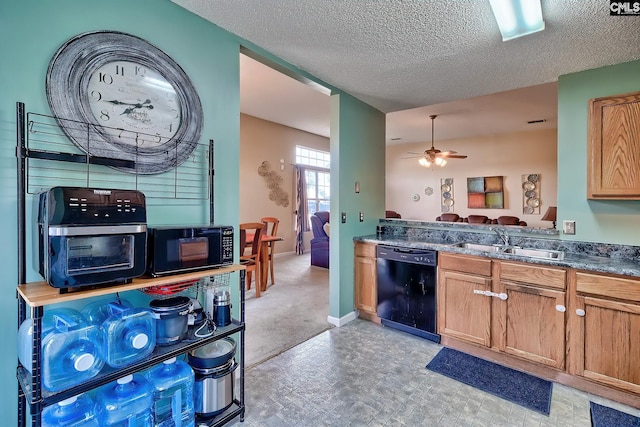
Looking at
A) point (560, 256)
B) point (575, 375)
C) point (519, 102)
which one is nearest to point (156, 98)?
point (560, 256)

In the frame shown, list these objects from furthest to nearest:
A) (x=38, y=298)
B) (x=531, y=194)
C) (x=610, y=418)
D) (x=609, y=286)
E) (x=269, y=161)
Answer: (x=531, y=194)
(x=269, y=161)
(x=609, y=286)
(x=610, y=418)
(x=38, y=298)

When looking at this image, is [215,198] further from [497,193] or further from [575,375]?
[497,193]

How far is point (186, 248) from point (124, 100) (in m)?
0.84

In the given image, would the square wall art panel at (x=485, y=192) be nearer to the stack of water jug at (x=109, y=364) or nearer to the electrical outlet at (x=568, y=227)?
the electrical outlet at (x=568, y=227)

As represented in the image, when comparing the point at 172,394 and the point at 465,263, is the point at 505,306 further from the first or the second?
the point at 172,394

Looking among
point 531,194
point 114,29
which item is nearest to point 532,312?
point 114,29

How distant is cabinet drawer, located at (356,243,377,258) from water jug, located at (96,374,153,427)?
2.28 m

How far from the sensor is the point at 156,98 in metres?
1.68

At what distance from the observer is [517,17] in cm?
177

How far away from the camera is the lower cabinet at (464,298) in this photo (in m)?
2.48

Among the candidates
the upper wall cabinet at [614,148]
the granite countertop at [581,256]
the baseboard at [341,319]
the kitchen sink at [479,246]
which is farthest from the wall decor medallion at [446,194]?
the upper wall cabinet at [614,148]

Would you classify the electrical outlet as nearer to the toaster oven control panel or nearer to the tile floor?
the tile floor

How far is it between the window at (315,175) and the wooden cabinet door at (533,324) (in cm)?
553

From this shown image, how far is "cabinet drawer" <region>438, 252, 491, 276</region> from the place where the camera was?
247cm
